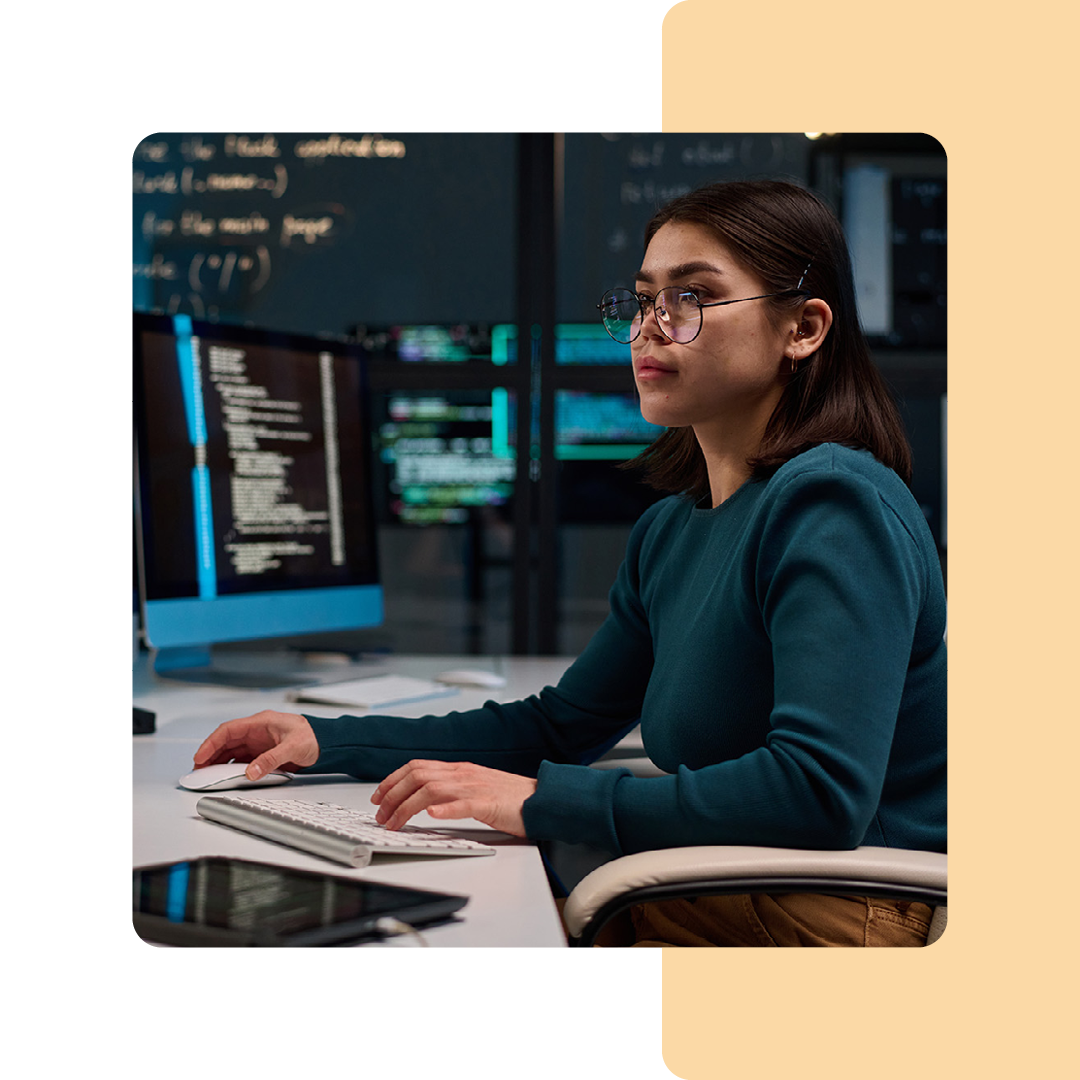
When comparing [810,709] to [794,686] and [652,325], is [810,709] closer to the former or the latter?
[794,686]

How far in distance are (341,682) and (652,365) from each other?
883 millimetres

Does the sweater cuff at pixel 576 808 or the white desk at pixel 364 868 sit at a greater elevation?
the sweater cuff at pixel 576 808

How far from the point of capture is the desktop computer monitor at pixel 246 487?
155 centimetres

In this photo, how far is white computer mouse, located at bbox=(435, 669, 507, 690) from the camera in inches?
65.4

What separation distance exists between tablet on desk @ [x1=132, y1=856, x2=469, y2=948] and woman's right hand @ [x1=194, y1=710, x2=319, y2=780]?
24 cm

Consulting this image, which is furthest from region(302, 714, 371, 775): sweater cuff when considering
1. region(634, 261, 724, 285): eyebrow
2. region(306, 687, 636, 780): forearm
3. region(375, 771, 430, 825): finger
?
region(634, 261, 724, 285): eyebrow

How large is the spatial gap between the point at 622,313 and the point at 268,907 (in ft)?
2.04

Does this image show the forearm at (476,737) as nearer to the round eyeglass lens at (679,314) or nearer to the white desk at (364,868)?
the white desk at (364,868)

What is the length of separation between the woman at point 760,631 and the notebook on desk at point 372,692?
0.37 metres

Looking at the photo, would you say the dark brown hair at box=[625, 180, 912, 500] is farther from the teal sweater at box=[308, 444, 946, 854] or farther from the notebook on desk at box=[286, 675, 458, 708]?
the notebook on desk at box=[286, 675, 458, 708]

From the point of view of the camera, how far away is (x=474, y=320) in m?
2.33

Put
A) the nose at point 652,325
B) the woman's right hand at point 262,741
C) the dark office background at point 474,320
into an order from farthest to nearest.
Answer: the dark office background at point 474,320
the woman's right hand at point 262,741
the nose at point 652,325

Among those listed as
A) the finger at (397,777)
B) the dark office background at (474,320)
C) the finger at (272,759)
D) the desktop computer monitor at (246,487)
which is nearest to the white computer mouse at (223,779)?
the finger at (272,759)
